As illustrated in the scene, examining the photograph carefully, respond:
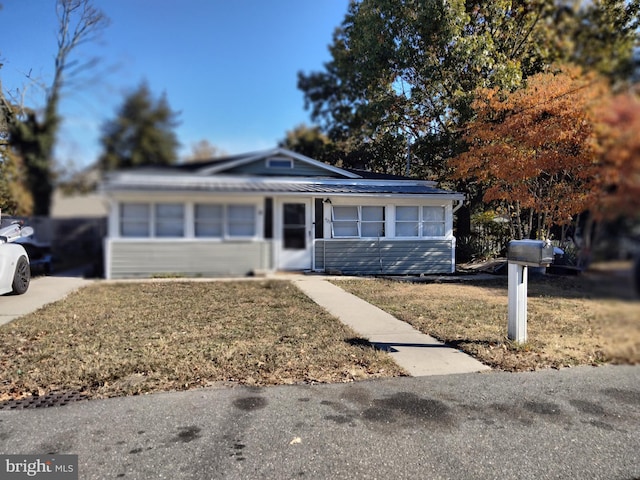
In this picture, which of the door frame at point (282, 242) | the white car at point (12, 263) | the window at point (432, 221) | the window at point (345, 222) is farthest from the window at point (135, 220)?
the window at point (432, 221)

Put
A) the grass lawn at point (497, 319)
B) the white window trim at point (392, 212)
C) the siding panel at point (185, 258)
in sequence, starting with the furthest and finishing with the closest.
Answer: the grass lawn at point (497, 319), the white window trim at point (392, 212), the siding panel at point (185, 258)

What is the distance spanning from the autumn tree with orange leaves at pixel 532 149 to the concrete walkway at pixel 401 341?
6.25 ft

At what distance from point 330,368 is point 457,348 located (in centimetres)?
182

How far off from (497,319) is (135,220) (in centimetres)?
674

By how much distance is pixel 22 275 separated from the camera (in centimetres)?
237

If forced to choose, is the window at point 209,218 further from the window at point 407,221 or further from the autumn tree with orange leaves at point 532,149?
the autumn tree with orange leaves at point 532,149

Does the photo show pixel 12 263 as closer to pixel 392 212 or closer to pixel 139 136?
pixel 139 136

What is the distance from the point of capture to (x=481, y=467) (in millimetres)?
3062

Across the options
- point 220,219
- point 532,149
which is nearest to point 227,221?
point 220,219

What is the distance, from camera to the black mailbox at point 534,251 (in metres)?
3.33

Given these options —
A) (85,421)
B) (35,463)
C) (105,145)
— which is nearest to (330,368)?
(85,421)

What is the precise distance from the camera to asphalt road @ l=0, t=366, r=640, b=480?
9.95 feet

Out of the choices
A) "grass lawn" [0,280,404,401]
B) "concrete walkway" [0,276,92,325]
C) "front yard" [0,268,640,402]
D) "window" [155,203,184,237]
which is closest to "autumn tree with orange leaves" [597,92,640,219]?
"window" [155,203,184,237]

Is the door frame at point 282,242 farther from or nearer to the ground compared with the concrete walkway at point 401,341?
farther from the ground
